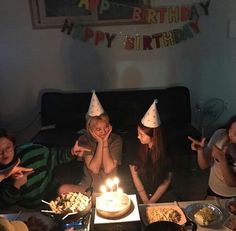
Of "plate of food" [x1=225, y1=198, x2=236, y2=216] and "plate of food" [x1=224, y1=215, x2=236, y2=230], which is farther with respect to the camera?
"plate of food" [x1=225, y1=198, x2=236, y2=216]

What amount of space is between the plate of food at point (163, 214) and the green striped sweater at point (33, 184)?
2.40 ft

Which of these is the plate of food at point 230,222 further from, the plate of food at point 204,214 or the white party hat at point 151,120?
the white party hat at point 151,120

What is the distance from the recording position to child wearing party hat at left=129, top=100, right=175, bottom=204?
86.0 inches

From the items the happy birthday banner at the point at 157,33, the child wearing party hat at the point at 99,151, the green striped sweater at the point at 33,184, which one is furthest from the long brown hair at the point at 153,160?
the happy birthday banner at the point at 157,33

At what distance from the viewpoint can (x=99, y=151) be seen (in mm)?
2264

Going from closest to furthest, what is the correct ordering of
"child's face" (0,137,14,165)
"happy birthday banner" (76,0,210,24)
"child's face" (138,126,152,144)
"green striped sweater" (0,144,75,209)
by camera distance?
1. "child's face" (0,137,14,165)
2. "green striped sweater" (0,144,75,209)
3. "child's face" (138,126,152,144)
4. "happy birthday banner" (76,0,210,24)

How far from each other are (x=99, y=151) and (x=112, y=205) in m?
0.70

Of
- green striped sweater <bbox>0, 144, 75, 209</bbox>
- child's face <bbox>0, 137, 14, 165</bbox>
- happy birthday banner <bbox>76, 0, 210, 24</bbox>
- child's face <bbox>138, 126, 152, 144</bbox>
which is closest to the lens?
child's face <bbox>0, 137, 14, 165</bbox>

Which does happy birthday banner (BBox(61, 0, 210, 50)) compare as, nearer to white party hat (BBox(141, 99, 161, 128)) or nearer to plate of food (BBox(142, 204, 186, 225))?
white party hat (BBox(141, 99, 161, 128))

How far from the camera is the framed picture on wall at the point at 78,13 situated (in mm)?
3693

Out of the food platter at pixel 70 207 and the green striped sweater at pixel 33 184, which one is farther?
the green striped sweater at pixel 33 184

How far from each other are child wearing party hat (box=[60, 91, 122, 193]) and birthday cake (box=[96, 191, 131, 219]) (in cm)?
56

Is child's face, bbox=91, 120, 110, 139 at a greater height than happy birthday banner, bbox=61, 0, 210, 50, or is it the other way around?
happy birthday banner, bbox=61, 0, 210, 50

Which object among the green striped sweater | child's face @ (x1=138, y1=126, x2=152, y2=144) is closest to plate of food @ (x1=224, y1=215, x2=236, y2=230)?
child's face @ (x1=138, y1=126, x2=152, y2=144)
